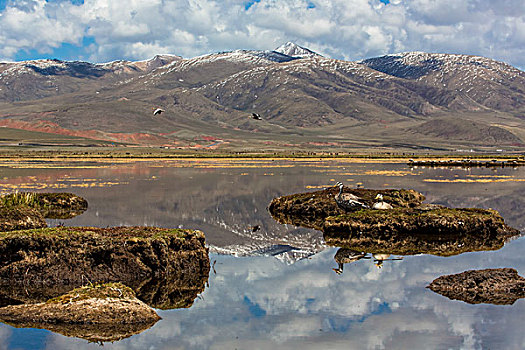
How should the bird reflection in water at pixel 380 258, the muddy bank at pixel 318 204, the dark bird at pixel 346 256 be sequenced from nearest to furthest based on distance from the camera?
the bird reflection in water at pixel 380 258 < the dark bird at pixel 346 256 < the muddy bank at pixel 318 204

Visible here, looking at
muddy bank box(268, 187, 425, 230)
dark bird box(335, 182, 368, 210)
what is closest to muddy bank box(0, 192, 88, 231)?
muddy bank box(268, 187, 425, 230)

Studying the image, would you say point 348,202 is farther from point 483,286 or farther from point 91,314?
point 91,314

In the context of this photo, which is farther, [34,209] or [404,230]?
[34,209]

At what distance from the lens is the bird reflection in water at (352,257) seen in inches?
631

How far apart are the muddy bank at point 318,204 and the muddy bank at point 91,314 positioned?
12.9 metres

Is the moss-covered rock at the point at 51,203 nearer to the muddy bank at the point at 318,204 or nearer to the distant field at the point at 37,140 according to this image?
the muddy bank at the point at 318,204

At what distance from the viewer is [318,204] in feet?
83.4

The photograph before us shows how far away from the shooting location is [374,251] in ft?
57.6

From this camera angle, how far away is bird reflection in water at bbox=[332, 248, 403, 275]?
52.6 feet

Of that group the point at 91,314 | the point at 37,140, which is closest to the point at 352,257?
the point at 91,314

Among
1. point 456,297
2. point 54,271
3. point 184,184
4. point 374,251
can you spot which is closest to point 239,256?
point 374,251

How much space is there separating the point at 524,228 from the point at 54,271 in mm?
17955

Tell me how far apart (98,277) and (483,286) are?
9.01 m

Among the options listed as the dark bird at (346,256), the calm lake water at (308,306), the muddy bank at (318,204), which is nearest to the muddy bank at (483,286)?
the calm lake water at (308,306)
